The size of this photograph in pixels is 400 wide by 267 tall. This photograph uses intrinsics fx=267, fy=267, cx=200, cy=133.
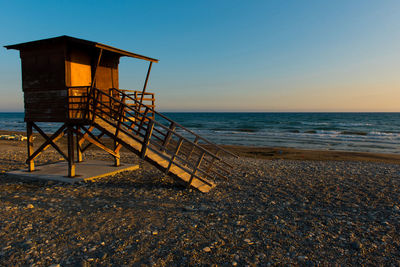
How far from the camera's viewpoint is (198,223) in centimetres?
668

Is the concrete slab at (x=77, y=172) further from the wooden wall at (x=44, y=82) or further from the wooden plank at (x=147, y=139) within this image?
the wooden plank at (x=147, y=139)

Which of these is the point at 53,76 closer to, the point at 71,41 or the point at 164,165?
the point at 71,41

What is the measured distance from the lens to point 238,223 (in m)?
6.72

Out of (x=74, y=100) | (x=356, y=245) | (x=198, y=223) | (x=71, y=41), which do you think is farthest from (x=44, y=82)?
(x=356, y=245)

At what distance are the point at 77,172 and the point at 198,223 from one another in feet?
24.0

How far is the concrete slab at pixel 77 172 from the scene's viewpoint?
425 inches

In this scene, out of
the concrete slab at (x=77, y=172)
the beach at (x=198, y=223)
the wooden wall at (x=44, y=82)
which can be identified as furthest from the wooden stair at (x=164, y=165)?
the concrete slab at (x=77, y=172)

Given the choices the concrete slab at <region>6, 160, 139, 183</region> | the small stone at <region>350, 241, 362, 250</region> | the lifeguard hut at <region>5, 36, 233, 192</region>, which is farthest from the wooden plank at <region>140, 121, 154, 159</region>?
the small stone at <region>350, 241, 362, 250</region>

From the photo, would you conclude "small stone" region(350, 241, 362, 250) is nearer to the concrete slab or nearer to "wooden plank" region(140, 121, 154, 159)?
"wooden plank" region(140, 121, 154, 159)

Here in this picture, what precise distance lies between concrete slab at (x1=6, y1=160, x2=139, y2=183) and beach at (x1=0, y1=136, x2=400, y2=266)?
481mm

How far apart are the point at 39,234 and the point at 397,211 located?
31.4ft

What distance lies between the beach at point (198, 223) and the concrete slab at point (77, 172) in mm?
481

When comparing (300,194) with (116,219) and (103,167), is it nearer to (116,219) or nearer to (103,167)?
(116,219)

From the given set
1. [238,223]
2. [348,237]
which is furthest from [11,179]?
[348,237]
